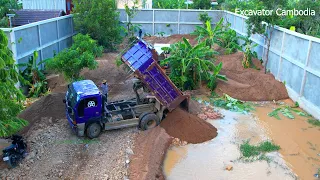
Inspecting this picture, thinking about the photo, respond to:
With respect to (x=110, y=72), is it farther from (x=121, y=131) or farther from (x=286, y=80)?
(x=286, y=80)

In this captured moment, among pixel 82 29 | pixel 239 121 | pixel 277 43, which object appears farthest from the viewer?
pixel 82 29

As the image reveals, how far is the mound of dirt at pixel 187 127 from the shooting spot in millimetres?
10055

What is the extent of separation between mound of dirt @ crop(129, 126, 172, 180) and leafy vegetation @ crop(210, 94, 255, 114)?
12.4 feet

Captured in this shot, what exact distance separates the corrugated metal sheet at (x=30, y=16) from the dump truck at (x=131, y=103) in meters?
11.6

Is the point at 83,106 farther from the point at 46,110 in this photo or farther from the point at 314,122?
the point at 314,122

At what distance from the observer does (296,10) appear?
54.6ft

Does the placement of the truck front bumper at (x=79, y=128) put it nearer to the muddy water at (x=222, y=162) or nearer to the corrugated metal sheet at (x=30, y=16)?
the muddy water at (x=222, y=162)

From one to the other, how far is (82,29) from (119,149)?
1318 cm

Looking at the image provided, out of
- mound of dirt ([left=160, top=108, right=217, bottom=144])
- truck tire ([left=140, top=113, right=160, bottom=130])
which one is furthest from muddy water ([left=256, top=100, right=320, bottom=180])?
truck tire ([left=140, top=113, right=160, bottom=130])

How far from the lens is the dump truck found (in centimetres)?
919

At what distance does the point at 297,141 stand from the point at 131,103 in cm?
555

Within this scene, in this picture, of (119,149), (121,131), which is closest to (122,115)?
(121,131)

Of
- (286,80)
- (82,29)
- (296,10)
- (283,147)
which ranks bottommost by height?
(283,147)

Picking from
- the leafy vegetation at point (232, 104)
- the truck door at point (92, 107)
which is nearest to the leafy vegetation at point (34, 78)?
the truck door at point (92, 107)
